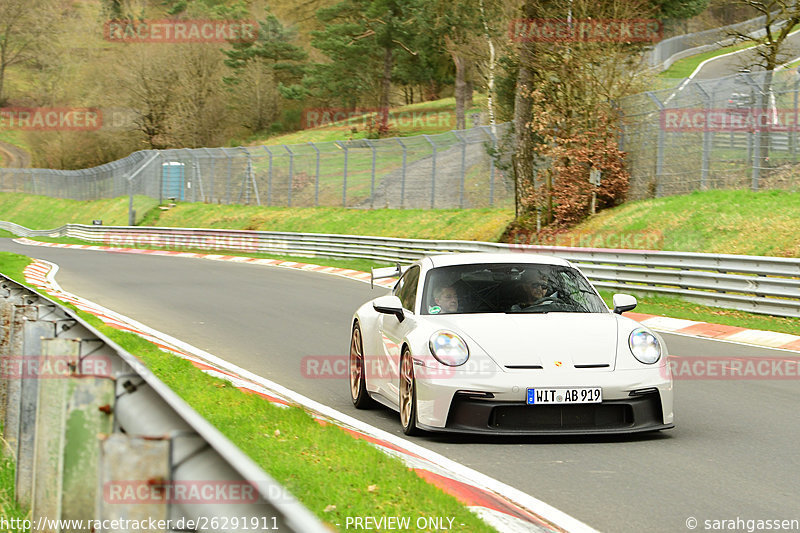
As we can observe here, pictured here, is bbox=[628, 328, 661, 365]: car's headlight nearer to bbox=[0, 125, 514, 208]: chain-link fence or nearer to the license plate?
the license plate

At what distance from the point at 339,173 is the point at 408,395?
36.9 m

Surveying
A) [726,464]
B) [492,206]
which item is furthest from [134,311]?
[492,206]

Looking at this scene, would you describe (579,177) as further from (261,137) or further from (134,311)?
(261,137)

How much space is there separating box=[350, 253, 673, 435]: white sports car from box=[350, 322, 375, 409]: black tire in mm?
657

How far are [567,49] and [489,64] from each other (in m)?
27.6

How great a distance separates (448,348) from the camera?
301 inches

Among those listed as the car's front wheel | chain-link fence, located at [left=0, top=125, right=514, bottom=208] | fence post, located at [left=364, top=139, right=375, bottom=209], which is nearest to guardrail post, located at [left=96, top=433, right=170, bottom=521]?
the car's front wheel

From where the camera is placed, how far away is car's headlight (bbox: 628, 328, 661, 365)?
25.1ft

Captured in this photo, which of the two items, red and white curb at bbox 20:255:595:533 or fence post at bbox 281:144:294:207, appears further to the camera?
Result: fence post at bbox 281:144:294:207
